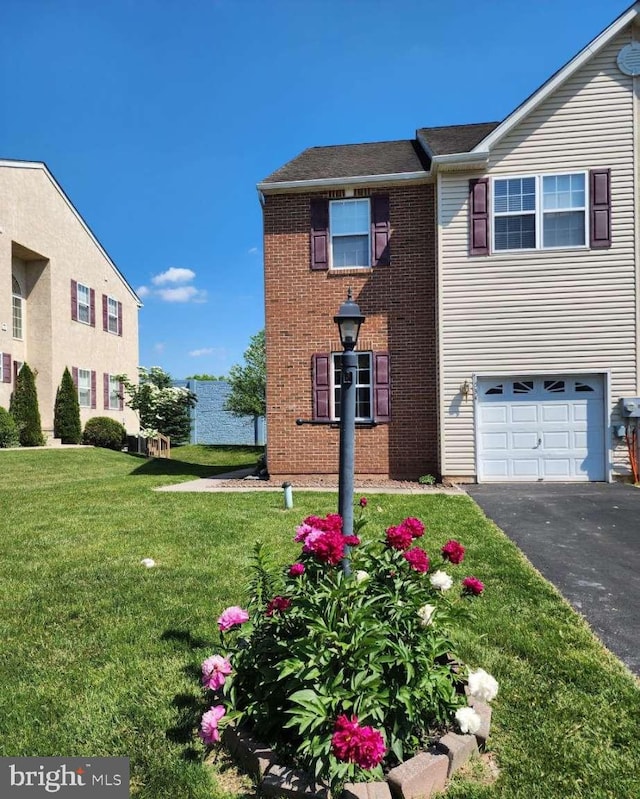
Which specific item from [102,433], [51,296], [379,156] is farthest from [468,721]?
[51,296]

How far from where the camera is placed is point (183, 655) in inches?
128

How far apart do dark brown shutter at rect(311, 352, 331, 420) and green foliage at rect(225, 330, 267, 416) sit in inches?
517

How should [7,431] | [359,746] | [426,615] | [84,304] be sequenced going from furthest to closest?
[84,304], [7,431], [426,615], [359,746]

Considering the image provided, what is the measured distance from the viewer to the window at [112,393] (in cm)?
2273

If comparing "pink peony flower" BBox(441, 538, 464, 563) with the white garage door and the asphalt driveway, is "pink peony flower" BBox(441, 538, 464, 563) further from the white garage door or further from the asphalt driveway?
the white garage door

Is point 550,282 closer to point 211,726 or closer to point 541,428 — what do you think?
point 541,428

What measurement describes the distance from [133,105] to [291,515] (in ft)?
29.4

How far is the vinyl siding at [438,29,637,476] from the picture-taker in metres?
10.1

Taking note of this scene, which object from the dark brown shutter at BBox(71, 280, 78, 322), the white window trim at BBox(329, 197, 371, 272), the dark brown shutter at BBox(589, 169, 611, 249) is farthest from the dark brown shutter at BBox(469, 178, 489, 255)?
the dark brown shutter at BBox(71, 280, 78, 322)

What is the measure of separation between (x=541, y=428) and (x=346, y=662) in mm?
9455

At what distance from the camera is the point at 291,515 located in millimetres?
7516

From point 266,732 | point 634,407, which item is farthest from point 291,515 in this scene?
point 634,407

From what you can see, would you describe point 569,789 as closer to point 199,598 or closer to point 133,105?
point 199,598

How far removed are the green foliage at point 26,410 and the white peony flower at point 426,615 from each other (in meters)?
18.2
